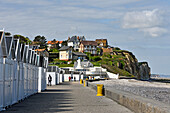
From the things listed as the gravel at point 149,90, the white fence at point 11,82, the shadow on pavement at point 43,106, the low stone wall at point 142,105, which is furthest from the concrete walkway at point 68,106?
the gravel at point 149,90

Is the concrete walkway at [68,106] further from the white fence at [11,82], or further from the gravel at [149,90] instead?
the gravel at [149,90]

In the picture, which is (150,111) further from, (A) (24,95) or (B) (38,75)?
(B) (38,75)

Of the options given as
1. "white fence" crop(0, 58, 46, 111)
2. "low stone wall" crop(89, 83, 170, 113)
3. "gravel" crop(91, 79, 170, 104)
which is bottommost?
"gravel" crop(91, 79, 170, 104)

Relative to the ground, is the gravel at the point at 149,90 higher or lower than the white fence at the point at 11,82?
lower

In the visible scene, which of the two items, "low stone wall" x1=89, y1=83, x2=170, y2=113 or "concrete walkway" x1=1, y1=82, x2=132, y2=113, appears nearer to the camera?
"low stone wall" x1=89, y1=83, x2=170, y2=113

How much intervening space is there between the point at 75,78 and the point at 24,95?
92.9 m

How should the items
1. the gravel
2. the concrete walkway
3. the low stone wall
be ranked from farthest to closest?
the gravel
the concrete walkway
the low stone wall

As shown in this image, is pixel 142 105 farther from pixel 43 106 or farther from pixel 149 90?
pixel 149 90

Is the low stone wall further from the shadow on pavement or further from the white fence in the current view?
the white fence

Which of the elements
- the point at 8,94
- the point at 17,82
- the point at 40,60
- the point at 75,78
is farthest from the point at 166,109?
the point at 75,78

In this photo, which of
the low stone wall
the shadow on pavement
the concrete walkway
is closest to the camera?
the low stone wall

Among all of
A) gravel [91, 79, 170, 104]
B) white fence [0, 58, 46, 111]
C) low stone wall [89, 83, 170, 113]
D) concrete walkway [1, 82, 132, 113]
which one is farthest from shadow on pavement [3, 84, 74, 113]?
gravel [91, 79, 170, 104]

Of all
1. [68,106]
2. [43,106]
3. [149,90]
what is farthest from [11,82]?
[149,90]

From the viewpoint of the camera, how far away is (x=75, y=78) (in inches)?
4643
